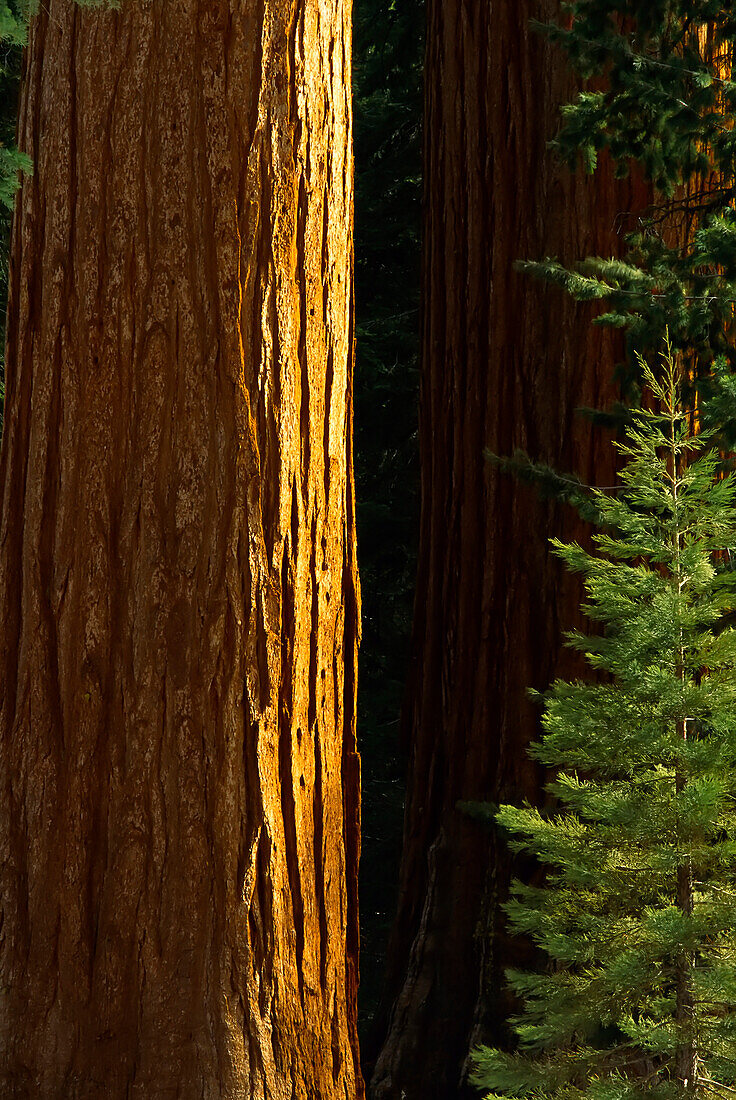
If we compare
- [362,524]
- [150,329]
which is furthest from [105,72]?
[362,524]

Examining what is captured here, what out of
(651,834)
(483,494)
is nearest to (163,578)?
(651,834)

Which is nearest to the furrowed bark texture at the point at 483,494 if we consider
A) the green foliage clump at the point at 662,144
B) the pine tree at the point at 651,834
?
the green foliage clump at the point at 662,144

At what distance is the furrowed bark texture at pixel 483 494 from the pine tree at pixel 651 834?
5.62ft

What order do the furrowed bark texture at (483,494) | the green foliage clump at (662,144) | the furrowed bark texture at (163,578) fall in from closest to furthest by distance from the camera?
1. the furrowed bark texture at (163,578)
2. the green foliage clump at (662,144)
3. the furrowed bark texture at (483,494)

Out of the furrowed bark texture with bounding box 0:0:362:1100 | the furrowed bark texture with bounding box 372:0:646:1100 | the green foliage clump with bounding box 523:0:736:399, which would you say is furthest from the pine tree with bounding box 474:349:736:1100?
the furrowed bark texture with bounding box 372:0:646:1100

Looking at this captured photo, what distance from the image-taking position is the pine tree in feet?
10.5

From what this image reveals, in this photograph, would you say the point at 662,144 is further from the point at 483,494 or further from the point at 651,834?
the point at 651,834

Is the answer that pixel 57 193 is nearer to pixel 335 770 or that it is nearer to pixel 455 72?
pixel 335 770

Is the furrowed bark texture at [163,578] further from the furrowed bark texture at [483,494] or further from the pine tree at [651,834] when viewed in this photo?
the furrowed bark texture at [483,494]

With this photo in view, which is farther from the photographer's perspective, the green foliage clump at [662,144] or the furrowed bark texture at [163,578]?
the green foliage clump at [662,144]

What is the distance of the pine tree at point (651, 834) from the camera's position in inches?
126

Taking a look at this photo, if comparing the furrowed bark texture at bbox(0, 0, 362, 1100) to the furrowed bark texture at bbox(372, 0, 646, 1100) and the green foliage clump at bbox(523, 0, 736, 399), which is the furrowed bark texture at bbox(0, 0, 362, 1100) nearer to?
the green foliage clump at bbox(523, 0, 736, 399)

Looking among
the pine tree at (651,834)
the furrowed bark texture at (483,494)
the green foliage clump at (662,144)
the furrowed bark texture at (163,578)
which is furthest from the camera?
the furrowed bark texture at (483,494)

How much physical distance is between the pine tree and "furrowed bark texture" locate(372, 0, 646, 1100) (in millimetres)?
1712
